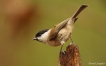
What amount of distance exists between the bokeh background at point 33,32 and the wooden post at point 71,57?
1016mm

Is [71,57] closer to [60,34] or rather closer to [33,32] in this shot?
[60,34]

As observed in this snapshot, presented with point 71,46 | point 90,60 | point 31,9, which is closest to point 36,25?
point 31,9

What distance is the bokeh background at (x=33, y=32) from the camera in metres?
3.57

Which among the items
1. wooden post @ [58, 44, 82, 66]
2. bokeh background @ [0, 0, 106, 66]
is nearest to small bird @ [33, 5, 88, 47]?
bokeh background @ [0, 0, 106, 66]

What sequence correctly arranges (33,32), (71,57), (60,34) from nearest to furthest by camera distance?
1. (71,57)
2. (60,34)
3. (33,32)

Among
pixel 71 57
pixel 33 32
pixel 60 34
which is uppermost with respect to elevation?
pixel 33 32

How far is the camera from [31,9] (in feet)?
11.7

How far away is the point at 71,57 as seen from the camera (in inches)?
91.7

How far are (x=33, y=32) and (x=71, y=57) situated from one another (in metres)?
1.89

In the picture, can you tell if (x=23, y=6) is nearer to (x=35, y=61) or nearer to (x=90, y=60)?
(x=35, y=61)

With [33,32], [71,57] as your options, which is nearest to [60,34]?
[71,57]

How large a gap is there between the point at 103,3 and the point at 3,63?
1641 millimetres

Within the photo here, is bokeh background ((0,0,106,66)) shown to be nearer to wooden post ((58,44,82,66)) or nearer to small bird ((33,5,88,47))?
small bird ((33,5,88,47))

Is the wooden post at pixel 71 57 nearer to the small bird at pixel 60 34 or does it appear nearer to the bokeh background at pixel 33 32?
the small bird at pixel 60 34
